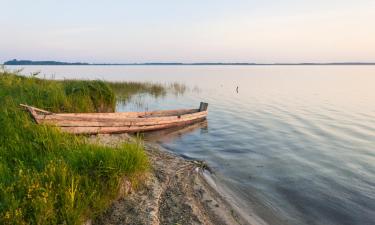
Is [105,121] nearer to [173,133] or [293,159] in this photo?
[173,133]

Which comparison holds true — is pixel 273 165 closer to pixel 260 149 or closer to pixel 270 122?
pixel 260 149

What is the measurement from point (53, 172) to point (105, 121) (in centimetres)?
721

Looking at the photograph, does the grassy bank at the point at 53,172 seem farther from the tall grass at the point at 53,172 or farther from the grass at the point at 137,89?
A: the grass at the point at 137,89

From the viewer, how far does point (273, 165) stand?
11.0 metres

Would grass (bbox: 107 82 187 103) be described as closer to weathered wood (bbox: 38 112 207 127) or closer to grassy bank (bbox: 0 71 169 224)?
weathered wood (bbox: 38 112 207 127)

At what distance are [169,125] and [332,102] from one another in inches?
711

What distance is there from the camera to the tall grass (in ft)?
14.4

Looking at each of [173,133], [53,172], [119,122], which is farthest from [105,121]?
[53,172]

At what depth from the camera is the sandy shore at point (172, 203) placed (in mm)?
5383

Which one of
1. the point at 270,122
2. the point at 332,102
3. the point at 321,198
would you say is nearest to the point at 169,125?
the point at 270,122

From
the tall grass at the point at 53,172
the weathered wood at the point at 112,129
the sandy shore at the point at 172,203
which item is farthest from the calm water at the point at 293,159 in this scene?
the tall grass at the point at 53,172

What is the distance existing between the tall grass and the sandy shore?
1.05 ft

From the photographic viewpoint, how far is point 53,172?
5023 mm

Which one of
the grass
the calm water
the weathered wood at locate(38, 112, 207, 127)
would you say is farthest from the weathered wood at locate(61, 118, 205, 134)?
the grass
